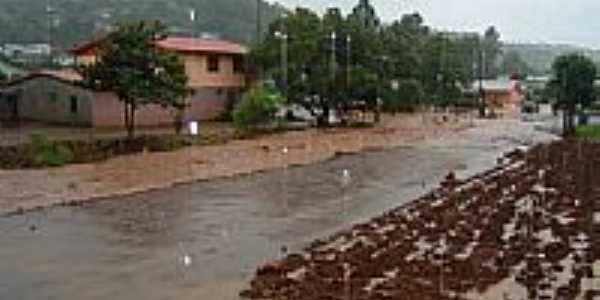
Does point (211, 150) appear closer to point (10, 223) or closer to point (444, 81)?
point (10, 223)

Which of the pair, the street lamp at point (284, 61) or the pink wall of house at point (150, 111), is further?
the street lamp at point (284, 61)

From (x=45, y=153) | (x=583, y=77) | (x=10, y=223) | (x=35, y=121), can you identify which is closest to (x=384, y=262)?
(x=10, y=223)

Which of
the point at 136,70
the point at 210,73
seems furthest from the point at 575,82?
the point at 136,70

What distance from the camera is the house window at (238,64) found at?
5778 cm

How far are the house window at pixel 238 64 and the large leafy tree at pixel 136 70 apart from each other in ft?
53.7

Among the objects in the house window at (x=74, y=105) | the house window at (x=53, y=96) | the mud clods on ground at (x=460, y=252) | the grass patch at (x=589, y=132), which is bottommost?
the mud clods on ground at (x=460, y=252)

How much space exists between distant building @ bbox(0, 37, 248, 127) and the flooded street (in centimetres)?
1298

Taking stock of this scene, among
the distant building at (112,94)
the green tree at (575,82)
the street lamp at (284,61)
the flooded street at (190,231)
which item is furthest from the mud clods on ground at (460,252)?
the green tree at (575,82)

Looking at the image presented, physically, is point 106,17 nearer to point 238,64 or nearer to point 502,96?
point 502,96

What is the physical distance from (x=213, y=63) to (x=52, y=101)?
35.3ft

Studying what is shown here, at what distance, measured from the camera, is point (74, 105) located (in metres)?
46.4

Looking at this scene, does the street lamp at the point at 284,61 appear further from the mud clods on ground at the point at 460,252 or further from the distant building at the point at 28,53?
the distant building at the point at 28,53

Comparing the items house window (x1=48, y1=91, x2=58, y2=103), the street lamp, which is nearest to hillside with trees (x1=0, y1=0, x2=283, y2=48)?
the street lamp

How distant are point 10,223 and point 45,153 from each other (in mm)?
12391
